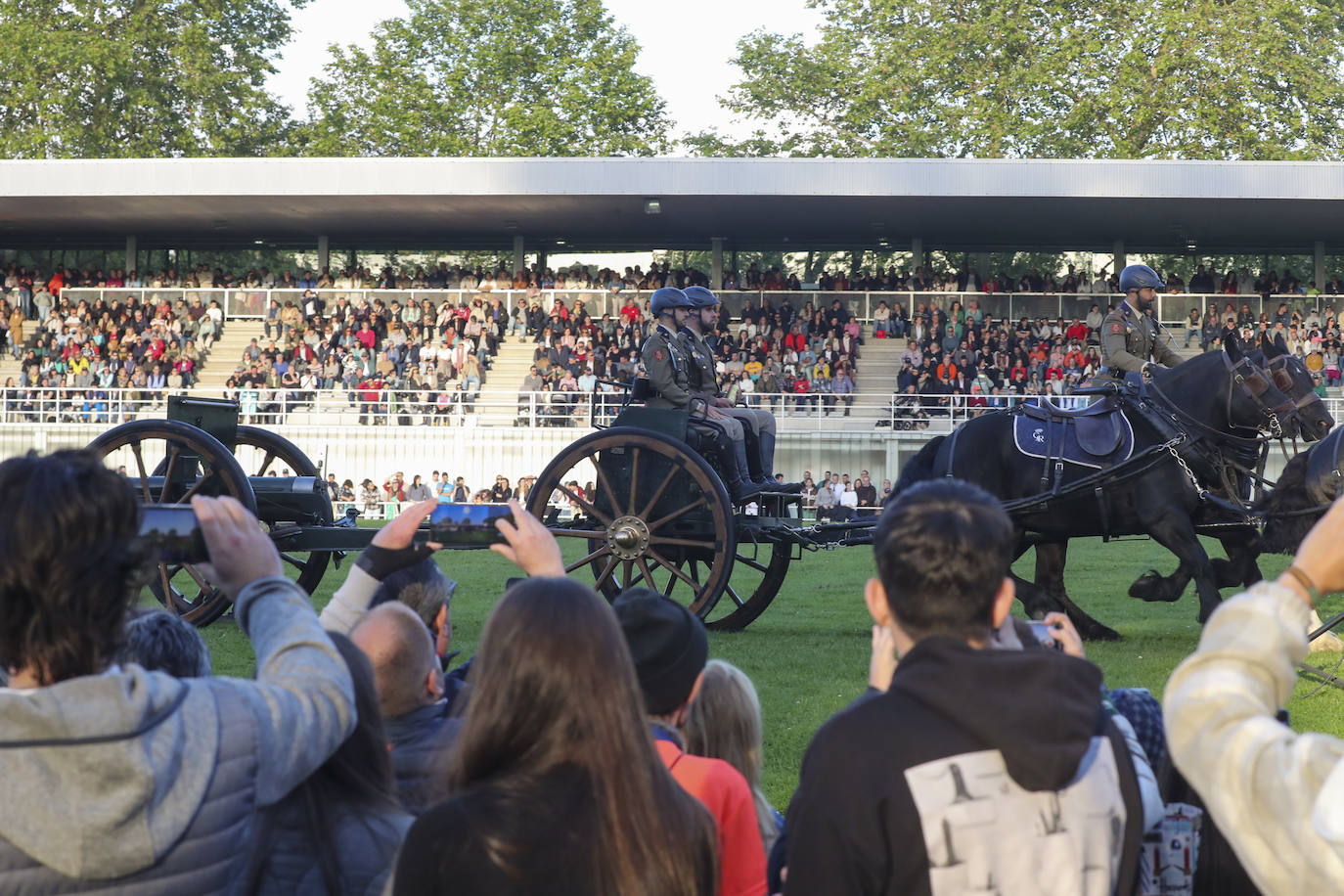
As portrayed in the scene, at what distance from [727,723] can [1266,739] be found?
1555 millimetres

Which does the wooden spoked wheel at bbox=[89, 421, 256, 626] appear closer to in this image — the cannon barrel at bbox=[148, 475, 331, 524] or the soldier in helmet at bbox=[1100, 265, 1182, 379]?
the cannon barrel at bbox=[148, 475, 331, 524]

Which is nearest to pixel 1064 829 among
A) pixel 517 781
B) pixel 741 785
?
pixel 741 785

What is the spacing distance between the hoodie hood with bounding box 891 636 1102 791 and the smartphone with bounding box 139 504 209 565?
129cm

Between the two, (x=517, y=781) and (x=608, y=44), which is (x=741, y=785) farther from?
(x=608, y=44)

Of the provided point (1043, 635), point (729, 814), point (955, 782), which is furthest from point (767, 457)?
point (955, 782)

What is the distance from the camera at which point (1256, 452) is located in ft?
30.2

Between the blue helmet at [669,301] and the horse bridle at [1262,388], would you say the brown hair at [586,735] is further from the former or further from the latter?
the horse bridle at [1262,388]

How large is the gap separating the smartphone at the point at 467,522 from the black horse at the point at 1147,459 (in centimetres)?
599

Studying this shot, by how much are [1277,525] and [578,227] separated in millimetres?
26728

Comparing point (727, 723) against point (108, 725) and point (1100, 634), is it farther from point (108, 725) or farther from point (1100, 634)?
point (1100, 634)

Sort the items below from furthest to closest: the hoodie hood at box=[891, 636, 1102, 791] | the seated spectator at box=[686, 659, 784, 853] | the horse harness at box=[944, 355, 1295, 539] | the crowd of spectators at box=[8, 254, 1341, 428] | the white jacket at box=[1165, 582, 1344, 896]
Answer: the crowd of spectators at box=[8, 254, 1341, 428] < the horse harness at box=[944, 355, 1295, 539] < the seated spectator at box=[686, 659, 784, 853] < the hoodie hood at box=[891, 636, 1102, 791] < the white jacket at box=[1165, 582, 1344, 896]

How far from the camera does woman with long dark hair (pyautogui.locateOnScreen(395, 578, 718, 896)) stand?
2088 mm

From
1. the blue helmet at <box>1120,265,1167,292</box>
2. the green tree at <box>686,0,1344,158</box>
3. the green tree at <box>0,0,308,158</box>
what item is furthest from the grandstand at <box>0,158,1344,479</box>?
the blue helmet at <box>1120,265,1167,292</box>

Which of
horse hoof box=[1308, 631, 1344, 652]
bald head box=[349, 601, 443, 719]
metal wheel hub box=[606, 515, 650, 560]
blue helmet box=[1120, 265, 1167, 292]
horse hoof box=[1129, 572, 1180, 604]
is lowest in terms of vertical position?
horse hoof box=[1308, 631, 1344, 652]
